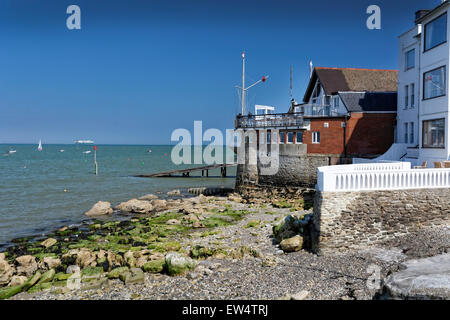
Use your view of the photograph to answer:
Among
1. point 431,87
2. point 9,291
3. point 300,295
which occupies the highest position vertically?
point 431,87

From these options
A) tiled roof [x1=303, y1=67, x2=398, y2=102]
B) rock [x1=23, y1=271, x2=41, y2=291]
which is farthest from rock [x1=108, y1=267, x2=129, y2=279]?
tiled roof [x1=303, y1=67, x2=398, y2=102]

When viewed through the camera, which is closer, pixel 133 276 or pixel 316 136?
pixel 133 276

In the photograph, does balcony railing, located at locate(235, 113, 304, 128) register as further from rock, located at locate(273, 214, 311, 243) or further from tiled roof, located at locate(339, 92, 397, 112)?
rock, located at locate(273, 214, 311, 243)

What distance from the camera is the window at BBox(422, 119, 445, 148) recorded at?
2067cm

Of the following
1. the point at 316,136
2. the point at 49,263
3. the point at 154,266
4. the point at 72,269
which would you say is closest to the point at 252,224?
the point at 154,266

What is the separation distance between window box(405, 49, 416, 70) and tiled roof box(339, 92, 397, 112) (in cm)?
400

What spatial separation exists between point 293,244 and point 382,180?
4538 millimetres

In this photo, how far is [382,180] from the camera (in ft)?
47.0

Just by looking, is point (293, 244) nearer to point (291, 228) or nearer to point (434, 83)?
point (291, 228)

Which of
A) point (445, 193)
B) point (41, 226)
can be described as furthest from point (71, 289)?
point (445, 193)

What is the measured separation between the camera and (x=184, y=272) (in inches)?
519

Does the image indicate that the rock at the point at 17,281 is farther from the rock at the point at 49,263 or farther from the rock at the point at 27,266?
the rock at the point at 49,263

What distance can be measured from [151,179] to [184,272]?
134ft
